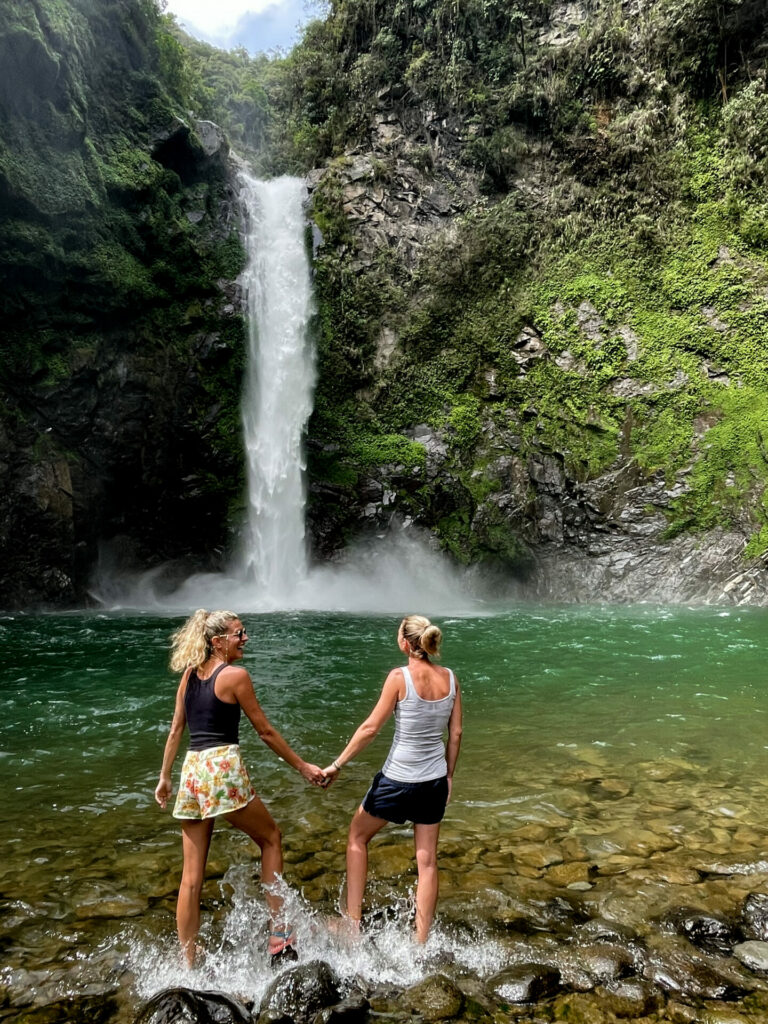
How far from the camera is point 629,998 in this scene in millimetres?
2707

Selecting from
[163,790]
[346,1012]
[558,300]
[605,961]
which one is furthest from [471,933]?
[558,300]

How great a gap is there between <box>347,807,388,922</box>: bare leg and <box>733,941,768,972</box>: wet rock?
5.64 ft

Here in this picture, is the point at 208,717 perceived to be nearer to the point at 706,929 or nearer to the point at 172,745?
the point at 172,745

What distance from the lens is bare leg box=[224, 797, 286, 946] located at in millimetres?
3129

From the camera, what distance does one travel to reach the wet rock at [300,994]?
259 cm

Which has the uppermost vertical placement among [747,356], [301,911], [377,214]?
[377,214]

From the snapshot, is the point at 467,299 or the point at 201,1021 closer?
the point at 201,1021

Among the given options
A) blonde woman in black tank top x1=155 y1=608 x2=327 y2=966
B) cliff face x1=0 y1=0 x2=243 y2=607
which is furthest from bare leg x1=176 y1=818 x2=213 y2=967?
cliff face x1=0 y1=0 x2=243 y2=607

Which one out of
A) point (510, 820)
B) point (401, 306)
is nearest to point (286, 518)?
point (401, 306)

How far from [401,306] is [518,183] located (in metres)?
5.84

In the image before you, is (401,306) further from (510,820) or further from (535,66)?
(510,820)

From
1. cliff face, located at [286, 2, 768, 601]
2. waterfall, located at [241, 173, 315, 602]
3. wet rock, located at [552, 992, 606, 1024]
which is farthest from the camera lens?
waterfall, located at [241, 173, 315, 602]

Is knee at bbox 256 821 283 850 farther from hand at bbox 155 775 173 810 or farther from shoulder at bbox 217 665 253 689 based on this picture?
shoulder at bbox 217 665 253 689

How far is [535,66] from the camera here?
71.2 feet
